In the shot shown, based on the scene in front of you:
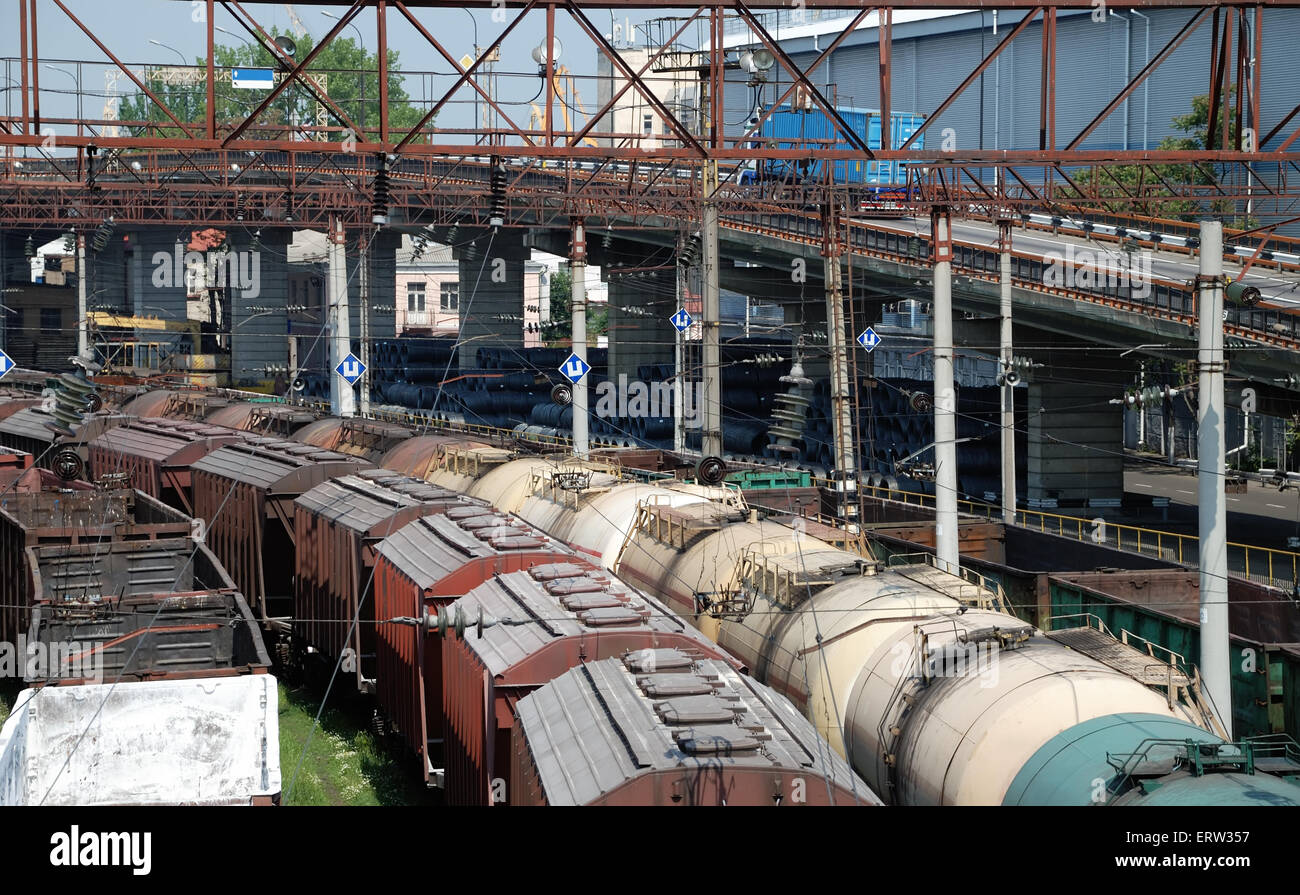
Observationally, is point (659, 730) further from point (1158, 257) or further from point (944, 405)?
point (1158, 257)

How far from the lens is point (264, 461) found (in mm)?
24125

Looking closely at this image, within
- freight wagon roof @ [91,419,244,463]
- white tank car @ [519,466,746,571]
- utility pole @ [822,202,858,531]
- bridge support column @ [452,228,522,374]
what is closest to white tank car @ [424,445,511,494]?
white tank car @ [519,466,746,571]

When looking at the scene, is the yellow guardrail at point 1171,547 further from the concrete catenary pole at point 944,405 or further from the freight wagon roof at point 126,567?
the freight wagon roof at point 126,567

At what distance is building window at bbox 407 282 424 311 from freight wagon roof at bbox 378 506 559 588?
8558cm

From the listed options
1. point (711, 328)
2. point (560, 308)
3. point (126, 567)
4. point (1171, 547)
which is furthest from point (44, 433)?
point (560, 308)

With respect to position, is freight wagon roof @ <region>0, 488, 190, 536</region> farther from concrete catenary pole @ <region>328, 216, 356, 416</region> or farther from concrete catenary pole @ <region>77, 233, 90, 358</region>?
concrete catenary pole @ <region>77, 233, 90, 358</region>

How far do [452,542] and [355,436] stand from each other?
14.3 metres

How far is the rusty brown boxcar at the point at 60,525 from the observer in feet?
60.8

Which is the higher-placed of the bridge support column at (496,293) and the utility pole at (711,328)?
the bridge support column at (496,293)

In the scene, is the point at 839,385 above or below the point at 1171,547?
above

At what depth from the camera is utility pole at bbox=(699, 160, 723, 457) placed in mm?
25625

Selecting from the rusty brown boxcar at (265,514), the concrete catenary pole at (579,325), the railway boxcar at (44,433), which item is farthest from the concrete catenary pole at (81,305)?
the rusty brown boxcar at (265,514)

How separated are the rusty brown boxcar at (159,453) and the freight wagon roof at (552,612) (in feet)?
43.3
